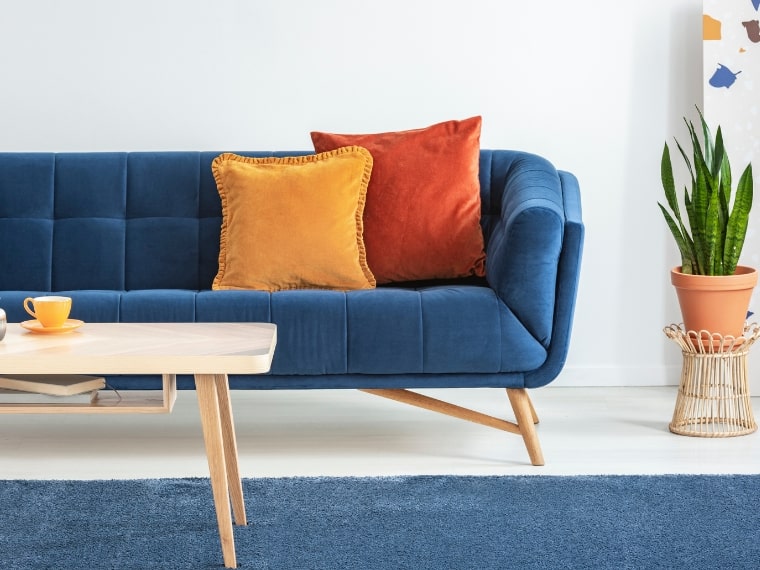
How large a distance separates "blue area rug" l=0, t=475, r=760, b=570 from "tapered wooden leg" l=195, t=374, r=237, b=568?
12 centimetres

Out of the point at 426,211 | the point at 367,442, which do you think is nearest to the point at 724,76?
the point at 426,211

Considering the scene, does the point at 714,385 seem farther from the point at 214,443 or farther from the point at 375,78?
the point at 214,443

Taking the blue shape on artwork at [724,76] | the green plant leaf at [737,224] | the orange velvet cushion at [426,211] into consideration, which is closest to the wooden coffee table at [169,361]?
the orange velvet cushion at [426,211]

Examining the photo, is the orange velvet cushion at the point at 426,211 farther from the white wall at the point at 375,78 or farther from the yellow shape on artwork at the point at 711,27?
the yellow shape on artwork at the point at 711,27

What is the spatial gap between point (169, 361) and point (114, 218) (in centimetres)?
158

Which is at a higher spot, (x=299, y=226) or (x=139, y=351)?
(x=299, y=226)

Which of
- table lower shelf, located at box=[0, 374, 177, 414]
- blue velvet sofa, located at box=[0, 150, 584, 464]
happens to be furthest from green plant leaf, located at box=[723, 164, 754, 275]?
table lower shelf, located at box=[0, 374, 177, 414]

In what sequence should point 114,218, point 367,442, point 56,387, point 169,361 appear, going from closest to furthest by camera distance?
1. point 169,361
2. point 56,387
3. point 367,442
4. point 114,218

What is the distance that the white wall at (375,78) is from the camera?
3.70m

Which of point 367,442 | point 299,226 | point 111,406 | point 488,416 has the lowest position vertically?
point 367,442

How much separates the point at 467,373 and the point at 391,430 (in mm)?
465

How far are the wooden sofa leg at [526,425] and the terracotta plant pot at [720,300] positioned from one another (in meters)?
0.70

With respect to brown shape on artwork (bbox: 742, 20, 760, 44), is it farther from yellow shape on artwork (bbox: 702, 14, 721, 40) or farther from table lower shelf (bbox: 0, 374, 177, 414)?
table lower shelf (bbox: 0, 374, 177, 414)

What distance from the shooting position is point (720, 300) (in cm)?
308
